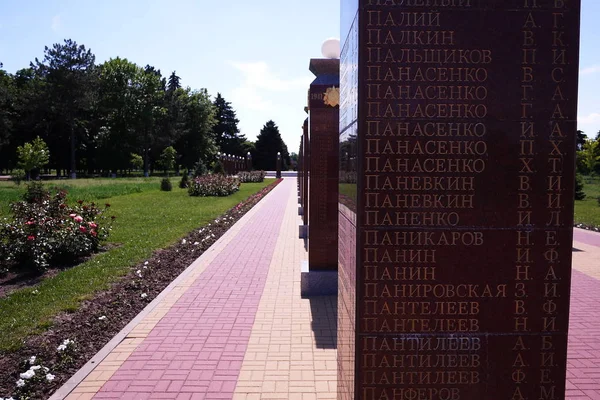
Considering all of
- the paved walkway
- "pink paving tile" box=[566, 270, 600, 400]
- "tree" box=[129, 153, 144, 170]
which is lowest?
"pink paving tile" box=[566, 270, 600, 400]

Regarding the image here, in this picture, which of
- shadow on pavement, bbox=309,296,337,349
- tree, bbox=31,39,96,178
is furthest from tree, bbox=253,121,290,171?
shadow on pavement, bbox=309,296,337,349

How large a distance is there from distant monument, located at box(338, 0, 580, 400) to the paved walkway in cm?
154

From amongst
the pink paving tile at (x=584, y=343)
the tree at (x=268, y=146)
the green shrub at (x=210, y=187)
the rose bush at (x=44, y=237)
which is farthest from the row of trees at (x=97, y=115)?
the pink paving tile at (x=584, y=343)

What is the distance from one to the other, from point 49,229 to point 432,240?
26.6 ft

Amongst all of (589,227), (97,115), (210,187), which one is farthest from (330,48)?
(97,115)

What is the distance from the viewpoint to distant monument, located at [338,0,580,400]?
269cm

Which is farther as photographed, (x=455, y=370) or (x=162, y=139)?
(x=162, y=139)

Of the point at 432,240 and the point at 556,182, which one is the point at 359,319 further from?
the point at 556,182

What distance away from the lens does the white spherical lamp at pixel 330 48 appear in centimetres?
756

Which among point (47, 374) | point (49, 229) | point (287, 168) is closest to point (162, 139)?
point (287, 168)

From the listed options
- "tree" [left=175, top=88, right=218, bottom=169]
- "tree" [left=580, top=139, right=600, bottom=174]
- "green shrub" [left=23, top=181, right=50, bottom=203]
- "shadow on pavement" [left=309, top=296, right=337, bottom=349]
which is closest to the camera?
"shadow on pavement" [left=309, top=296, right=337, bottom=349]

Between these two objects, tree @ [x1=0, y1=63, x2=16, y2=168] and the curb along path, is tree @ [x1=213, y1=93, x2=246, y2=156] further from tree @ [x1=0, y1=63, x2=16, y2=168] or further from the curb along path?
the curb along path

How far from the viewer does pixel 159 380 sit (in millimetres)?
4371

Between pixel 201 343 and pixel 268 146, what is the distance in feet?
253
